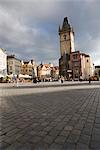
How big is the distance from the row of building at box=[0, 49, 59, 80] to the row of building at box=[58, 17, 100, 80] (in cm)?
1513

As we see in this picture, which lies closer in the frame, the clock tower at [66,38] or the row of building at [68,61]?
the row of building at [68,61]

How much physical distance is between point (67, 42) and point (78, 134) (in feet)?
355

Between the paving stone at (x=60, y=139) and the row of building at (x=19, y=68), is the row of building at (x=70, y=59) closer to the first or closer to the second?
the row of building at (x=19, y=68)

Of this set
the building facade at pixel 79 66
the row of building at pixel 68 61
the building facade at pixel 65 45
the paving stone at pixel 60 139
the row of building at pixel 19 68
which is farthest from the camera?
the building facade at pixel 65 45

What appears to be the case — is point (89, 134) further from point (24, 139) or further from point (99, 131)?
point (24, 139)

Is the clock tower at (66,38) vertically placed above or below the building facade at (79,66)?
above

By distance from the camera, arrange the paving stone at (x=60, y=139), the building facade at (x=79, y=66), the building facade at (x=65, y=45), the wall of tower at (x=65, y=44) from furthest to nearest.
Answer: the wall of tower at (x=65, y=44) < the building facade at (x=65, y=45) < the building facade at (x=79, y=66) < the paving stone at (x=60, y=139)

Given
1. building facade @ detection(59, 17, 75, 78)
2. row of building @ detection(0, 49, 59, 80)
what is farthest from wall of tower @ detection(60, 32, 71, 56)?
row of building @ detection(0, 49, 59, 80)

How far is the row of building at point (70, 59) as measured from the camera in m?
99.8

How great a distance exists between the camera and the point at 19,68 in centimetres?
11694

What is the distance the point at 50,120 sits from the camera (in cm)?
597

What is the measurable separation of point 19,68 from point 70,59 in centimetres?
3337

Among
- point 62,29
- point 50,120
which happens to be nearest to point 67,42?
point 62,29

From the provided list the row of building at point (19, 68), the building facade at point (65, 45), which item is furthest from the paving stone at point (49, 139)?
the building facade at point (65, 45)
